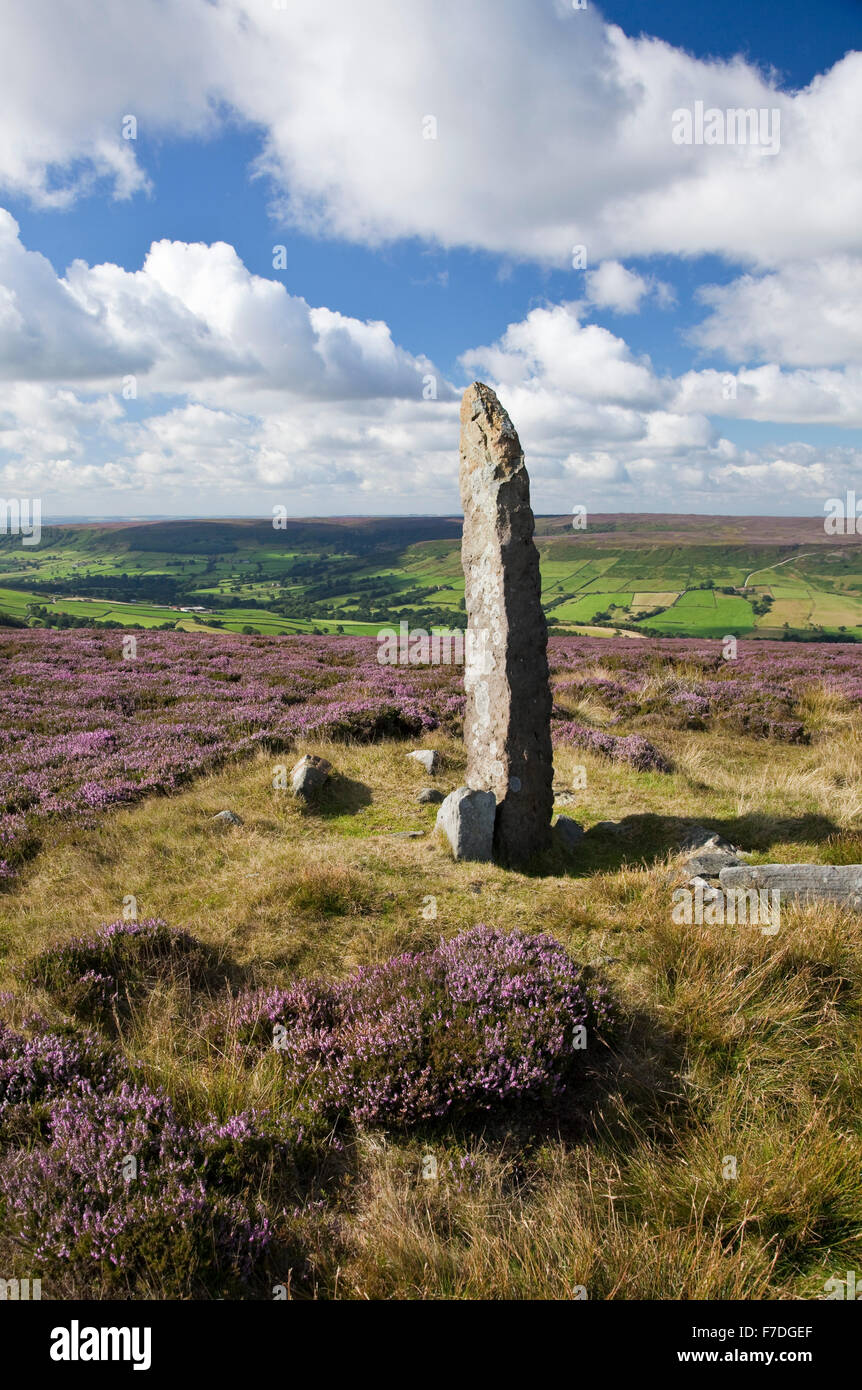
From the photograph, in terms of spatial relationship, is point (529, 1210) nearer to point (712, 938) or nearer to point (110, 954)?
point (712, 938)

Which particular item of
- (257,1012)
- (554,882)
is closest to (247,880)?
(257,1012)

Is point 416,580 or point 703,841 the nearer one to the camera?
point 703,841

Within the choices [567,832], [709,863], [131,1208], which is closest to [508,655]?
[567,832]

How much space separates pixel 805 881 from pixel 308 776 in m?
6.60

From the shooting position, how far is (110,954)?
5477 millimetres

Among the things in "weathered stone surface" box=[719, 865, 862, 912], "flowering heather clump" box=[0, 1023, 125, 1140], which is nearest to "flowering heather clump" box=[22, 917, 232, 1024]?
"flowering heather clump" box=[0, 1023, 125, 1140]

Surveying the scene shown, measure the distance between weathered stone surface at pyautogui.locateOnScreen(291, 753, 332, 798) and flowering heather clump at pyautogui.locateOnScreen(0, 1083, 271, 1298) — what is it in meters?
6.03

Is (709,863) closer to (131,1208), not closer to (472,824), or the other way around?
(472,824)

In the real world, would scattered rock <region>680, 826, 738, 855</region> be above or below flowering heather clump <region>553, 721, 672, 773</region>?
below

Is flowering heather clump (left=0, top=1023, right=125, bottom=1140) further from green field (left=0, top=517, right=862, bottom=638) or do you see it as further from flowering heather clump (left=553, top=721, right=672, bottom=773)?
green field (left=0, top=517, right=862, bottom=638)

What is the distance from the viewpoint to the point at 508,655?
26.0 feet

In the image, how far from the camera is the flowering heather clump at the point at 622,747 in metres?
11.4

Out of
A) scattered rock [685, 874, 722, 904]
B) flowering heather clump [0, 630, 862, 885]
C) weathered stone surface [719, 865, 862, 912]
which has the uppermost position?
flowering heather clump [0, 630, 862, 885]

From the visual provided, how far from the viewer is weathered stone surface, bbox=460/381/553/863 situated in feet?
26.0
